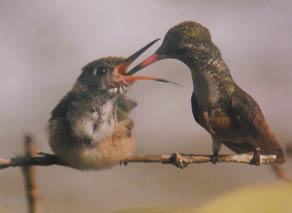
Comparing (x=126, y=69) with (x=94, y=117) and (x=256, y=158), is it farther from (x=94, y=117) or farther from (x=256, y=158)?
(x=256, y=158)

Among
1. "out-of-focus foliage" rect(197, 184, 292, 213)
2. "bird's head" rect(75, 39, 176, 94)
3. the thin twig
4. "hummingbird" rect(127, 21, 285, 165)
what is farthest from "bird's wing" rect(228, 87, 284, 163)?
the thin twig

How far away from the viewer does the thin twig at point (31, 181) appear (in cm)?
78

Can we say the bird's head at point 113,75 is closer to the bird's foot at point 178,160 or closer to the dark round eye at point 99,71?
the dark round eye at point 99,71

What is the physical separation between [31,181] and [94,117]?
17cm

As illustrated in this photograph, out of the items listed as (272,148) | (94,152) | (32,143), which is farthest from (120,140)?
(272,148)

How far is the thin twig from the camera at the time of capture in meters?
0.78

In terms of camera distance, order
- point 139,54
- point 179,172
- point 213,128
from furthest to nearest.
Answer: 1. point 179,172
2. point 213,128
3. point 139,54

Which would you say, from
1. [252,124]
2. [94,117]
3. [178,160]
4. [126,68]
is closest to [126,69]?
[126,68]

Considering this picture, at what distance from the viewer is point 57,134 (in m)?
0.85

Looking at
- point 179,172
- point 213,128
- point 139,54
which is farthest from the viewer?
point 179,172

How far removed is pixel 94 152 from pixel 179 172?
1.01 feet

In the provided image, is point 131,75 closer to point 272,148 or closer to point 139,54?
point 139,54

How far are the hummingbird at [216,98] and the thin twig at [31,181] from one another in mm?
249

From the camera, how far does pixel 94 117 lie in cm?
83
